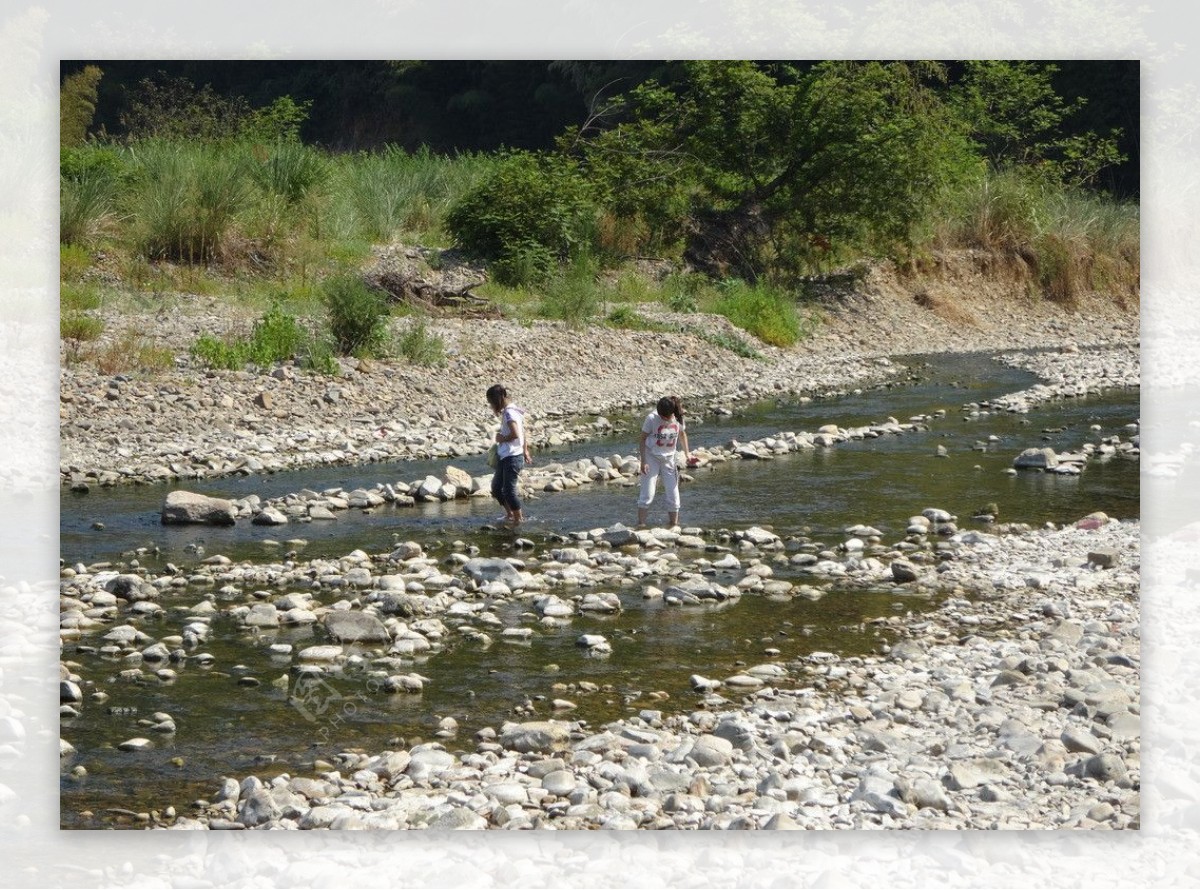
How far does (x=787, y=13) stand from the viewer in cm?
1236

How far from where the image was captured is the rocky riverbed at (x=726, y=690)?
572 cm

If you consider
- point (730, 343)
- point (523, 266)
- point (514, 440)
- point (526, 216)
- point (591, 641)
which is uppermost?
point (526, 216)

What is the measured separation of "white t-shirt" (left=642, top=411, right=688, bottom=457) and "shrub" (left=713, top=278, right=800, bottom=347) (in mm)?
13150

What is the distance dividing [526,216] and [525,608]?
1569cm

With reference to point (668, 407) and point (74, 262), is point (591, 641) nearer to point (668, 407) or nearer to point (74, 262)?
point (668, 407)

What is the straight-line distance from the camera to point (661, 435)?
11.1 metres

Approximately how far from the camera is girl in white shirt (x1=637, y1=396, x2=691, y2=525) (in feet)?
36.2

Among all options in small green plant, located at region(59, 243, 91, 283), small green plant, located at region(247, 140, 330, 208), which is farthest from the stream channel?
small green plant, located at region(247, 140, 330, 208)

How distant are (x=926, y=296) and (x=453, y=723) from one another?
23379mm

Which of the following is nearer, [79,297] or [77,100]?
[77,100]

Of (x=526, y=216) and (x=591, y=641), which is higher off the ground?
(x=526, y=216)

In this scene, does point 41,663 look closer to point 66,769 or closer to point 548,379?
point 66,769

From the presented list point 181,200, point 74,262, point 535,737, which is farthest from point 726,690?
point 181,200

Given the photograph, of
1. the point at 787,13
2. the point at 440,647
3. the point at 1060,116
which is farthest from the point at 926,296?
the point at 440,647
